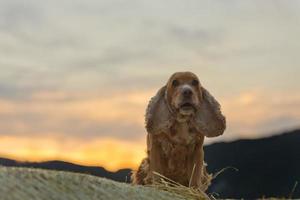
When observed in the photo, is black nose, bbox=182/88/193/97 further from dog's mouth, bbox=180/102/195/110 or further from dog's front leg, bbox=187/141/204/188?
dog's front leg, bbox=187/141/204/188

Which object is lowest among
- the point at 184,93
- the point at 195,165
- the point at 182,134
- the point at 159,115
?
the point at 195,165

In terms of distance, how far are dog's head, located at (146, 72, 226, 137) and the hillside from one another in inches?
88.7

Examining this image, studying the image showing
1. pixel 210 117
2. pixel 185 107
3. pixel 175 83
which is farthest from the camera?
pixel 210 117

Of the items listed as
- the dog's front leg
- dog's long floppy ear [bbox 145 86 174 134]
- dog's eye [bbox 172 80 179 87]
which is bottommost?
the dog's front leg

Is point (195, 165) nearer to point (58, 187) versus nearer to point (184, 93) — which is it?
point (184, 93)

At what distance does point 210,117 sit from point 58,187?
3526mm

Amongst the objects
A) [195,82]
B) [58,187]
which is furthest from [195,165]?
→ [58,187]

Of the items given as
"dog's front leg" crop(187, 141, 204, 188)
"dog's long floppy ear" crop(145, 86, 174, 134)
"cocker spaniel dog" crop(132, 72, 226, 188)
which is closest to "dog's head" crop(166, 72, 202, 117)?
"cocker spaniel dog" crop(132, 72, 226, 188)

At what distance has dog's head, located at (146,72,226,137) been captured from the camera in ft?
29.3

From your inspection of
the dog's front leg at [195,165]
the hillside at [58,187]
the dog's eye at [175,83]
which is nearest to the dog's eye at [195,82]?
the dog's eye at [175,83]

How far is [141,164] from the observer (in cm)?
979

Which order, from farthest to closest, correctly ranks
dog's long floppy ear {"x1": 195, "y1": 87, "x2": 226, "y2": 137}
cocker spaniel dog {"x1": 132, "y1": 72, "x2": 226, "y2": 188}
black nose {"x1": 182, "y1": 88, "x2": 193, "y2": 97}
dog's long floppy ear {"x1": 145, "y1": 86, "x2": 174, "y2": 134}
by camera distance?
dog's long floppy ear {"x1": 195, "y1": 87, "x2": 226, "y2": 137}
dog's long floppy ear {"x1": 145, "y1": 86, "x2": 174, "y2": 134}
cocker spaniel dog {"x1": 132, "y1": 72, "x2": 226, "y2": 188}
black nose {"x1": 182, "y1": 88, "x2": 193, "y2": 97}

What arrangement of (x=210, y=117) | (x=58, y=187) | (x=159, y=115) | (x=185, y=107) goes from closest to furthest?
(x=58, y=187) → (x=185, y=107) → (x=159, y=115) → (x=210, y=117)

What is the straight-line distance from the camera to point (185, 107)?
8930 mm
